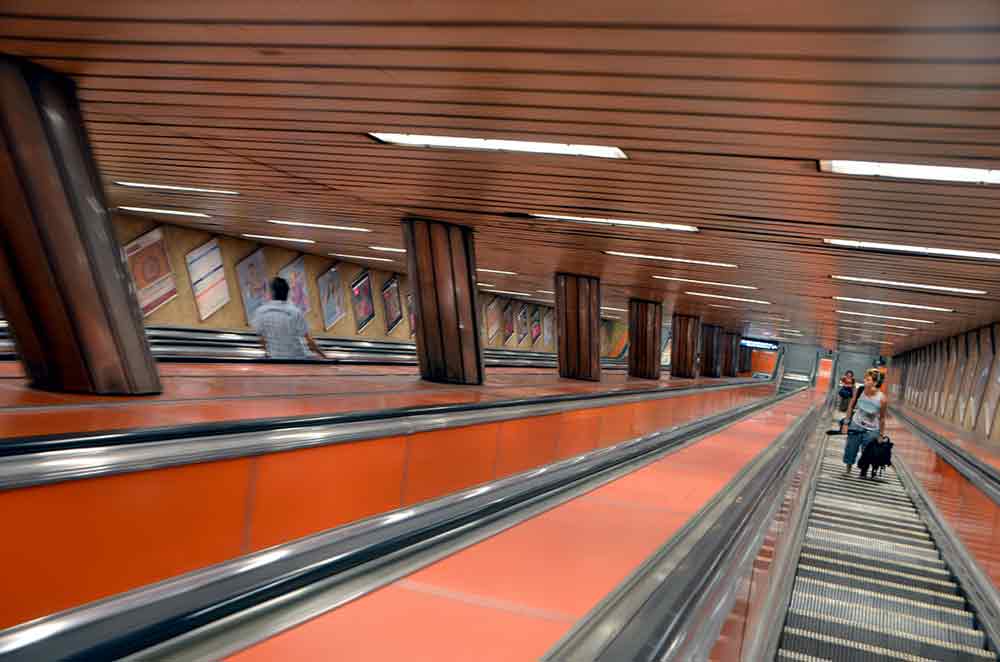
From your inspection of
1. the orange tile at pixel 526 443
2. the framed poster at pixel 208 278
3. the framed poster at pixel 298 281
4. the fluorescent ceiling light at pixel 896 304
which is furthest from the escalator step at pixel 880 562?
the framed poster at pixel 298 281

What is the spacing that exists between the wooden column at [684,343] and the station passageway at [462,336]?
14.7 m

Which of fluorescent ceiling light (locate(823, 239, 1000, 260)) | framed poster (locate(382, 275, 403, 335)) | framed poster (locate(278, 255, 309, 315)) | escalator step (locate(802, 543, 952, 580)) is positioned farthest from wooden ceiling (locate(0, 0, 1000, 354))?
framed poster (locate(382, 275, 403, 335))

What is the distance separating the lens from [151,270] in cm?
1589

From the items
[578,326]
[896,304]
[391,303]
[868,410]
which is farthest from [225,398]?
[391,303]

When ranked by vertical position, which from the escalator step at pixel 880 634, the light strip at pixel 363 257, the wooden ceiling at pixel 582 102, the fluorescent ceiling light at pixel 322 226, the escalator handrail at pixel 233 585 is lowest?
the escalator step at pixel 880 634

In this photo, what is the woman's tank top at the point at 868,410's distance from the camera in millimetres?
10867

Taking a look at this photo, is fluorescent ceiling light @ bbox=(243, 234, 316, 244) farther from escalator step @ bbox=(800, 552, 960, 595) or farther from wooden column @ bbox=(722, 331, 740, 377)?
wooden column @ bbox=(722, 331, 740, 377)

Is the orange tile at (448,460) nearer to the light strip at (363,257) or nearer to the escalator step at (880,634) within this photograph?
the escalator step at (880,634)

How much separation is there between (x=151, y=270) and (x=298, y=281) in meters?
4.27

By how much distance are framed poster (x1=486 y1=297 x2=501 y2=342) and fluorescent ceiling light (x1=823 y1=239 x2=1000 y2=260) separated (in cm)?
2262

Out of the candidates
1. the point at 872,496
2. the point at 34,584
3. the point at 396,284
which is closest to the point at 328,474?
the point at 34,584

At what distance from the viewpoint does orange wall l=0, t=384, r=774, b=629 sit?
3109 millimetres

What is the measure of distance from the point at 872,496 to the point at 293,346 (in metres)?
8.50

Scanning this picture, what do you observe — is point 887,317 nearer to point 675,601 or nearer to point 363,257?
point 363,257
